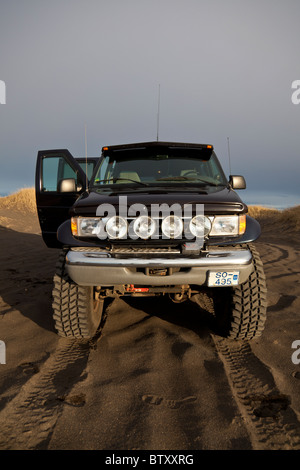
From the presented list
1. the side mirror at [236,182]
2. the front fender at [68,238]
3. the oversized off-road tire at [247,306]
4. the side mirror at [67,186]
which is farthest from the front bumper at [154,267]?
the side mirror at [236,182]

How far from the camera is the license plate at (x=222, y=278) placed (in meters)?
2.40

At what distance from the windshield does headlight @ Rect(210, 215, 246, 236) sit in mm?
1080

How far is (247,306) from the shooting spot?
2727 mm

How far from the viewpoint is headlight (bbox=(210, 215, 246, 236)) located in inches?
99.7

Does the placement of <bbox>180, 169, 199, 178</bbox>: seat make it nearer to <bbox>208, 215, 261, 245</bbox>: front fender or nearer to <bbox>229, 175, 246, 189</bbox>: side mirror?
<bbox>229, 175, 246, 189</bbox>: side mirror

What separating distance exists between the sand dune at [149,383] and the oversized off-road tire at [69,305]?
0.17 m

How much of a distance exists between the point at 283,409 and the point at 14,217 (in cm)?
1521

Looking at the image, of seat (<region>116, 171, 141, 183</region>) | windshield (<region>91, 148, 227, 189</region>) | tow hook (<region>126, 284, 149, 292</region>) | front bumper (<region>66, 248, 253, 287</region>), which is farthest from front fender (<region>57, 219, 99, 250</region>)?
seat (<region>116, 171, 141, 183</region>)

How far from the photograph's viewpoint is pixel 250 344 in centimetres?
291

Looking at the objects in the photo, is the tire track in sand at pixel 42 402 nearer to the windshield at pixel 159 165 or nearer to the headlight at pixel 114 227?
the headlight at pixel 114 227

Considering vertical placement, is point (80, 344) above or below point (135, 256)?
below

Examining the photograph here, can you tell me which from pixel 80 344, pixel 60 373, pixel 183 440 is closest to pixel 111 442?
pixel 183 440

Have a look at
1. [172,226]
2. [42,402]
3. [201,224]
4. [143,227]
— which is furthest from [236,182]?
[42,402]
